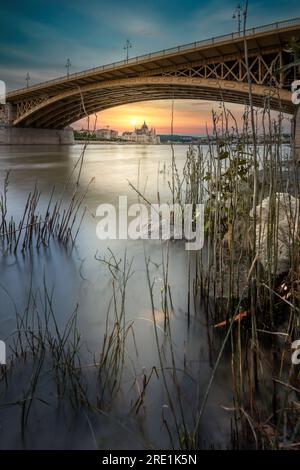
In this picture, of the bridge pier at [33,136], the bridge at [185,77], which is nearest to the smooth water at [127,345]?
the bridge at [185,77]

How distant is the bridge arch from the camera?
953 inches

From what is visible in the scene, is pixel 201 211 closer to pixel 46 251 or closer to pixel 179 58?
pixel 46 251

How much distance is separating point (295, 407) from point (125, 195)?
1006cm

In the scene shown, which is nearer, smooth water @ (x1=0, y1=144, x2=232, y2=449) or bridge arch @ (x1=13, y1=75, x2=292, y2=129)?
smooth water @ (x1=0, y1=144, x2=232, y2=449)

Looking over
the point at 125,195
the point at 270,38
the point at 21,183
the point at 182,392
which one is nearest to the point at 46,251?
the point at 182,392

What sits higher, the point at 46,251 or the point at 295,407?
the point at 46,251

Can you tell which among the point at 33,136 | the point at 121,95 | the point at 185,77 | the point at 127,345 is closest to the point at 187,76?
the point at 185,77

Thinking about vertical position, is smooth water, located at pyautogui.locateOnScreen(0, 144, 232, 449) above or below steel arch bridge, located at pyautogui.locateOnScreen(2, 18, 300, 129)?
below

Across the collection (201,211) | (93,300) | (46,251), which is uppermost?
(201,211)

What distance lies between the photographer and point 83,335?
2.57 m

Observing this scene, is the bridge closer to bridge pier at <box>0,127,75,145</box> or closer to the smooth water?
bridge pier at <box>0,127,75,145</box>

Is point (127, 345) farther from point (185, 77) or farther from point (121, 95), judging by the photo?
point (121, 95)

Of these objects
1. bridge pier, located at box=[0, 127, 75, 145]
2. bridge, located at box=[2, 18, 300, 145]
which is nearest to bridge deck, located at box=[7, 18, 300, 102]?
bridge, located at box=[2, 18, 300, 145]

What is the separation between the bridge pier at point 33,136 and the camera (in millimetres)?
45531
